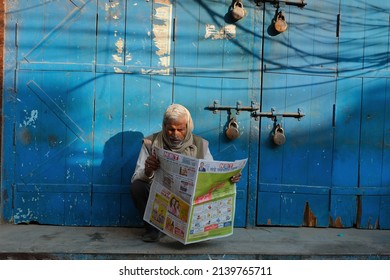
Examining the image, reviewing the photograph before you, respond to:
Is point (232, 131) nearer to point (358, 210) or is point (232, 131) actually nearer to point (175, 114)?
point (175, 114)

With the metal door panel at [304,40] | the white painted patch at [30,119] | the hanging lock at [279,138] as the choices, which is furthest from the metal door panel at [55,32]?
the hanging lock at [279,138]

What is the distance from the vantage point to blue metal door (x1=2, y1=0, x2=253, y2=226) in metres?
3.58

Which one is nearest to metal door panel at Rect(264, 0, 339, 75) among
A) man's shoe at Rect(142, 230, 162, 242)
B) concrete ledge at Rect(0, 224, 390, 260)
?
concrete ledge at Rect(0, 224, 390, 260)

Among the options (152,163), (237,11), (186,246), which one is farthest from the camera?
(237,11)

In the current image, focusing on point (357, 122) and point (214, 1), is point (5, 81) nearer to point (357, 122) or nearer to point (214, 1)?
point (214, 1)

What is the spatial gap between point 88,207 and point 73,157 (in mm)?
468

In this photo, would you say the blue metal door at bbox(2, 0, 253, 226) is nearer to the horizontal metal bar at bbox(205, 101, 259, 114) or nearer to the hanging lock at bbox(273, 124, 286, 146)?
the horizontal metal bar at bbox(205, 101, 259, 114)

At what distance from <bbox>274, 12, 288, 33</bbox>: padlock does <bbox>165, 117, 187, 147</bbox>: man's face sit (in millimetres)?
1268

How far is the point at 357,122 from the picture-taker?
375 centimetres

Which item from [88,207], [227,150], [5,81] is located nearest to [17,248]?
[88,207]

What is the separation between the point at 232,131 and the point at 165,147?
682 mm

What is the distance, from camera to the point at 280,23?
3635mm

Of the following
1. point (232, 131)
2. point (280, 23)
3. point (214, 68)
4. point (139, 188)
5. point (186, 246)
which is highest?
point (280, 23)

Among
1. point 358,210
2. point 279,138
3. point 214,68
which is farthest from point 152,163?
point 358,210
